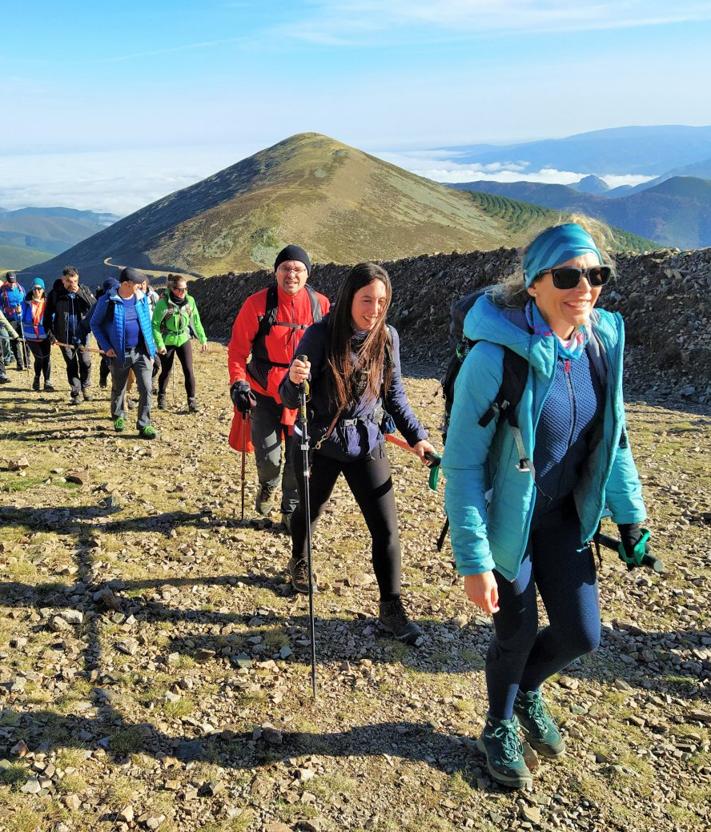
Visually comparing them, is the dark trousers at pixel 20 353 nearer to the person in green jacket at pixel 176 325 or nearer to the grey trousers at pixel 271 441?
the person in green jacket at pixel 176 325

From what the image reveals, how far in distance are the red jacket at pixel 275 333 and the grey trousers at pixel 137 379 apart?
17.6 feet

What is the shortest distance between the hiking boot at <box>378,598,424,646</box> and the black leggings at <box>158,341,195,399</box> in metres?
9.42


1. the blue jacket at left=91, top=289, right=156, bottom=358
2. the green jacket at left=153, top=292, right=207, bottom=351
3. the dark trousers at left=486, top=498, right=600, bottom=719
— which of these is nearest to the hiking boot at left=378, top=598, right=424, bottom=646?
Answer: the dark trousers at left=486, top=498, right=600, bottom=719

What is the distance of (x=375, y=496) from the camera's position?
5.29 m

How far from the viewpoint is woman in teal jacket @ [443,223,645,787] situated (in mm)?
3205

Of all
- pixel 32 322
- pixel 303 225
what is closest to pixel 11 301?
pixel 32 322

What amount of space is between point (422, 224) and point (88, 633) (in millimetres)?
166770

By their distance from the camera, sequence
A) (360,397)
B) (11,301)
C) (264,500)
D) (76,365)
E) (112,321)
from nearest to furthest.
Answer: (360,397) < (264,500) < (112,321) < (76,365) < (11,301)

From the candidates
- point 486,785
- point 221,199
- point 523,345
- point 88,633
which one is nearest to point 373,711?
point 486,785

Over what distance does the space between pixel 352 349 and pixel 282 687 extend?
8.36 ft

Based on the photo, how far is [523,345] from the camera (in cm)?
318

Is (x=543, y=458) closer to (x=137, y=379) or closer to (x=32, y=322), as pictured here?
(x=137, y=379)

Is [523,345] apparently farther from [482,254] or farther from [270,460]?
[482,254]

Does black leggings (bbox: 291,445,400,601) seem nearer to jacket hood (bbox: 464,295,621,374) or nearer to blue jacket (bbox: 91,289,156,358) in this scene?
jacket hood (bbox: 464,295,621,374)
